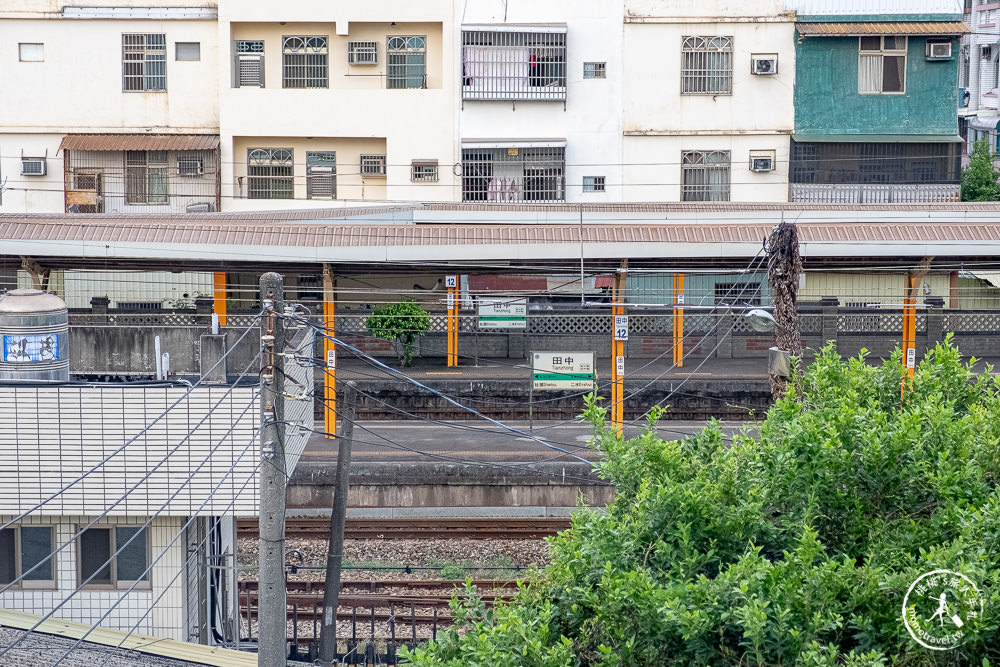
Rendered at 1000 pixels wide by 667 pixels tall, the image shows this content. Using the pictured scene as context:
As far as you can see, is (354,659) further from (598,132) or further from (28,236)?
(598,132)

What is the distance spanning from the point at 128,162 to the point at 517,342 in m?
11.3

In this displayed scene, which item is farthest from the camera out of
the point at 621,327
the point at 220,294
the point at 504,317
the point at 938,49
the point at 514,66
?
the point at 514,66

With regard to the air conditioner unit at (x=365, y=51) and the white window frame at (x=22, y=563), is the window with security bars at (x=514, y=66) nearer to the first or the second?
the air conditioner unit at (x=365, y=51)

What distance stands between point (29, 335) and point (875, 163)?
77.4 ft

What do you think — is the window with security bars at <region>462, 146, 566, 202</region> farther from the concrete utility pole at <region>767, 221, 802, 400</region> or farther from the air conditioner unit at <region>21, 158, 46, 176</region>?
the concrete utility pole at <region>767, 221, 802, 400</region>

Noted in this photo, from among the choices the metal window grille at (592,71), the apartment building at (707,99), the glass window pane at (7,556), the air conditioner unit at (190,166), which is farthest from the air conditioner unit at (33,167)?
the glass window pane at (7,556)

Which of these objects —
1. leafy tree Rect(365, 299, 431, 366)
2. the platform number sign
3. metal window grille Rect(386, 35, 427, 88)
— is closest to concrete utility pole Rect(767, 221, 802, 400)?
the platform number sign

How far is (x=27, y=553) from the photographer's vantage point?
34.3ft

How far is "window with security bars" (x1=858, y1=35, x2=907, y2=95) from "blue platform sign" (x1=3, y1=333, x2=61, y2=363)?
76.5ft

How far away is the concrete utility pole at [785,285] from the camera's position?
1120 centimetres

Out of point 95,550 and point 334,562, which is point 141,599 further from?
point 334,562

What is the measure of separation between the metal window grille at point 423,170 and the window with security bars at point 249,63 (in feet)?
13.7

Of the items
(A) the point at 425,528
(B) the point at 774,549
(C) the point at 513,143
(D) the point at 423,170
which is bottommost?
(A) the point at 425,528

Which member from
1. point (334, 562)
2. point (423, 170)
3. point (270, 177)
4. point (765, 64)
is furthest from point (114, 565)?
point (765, 64)
